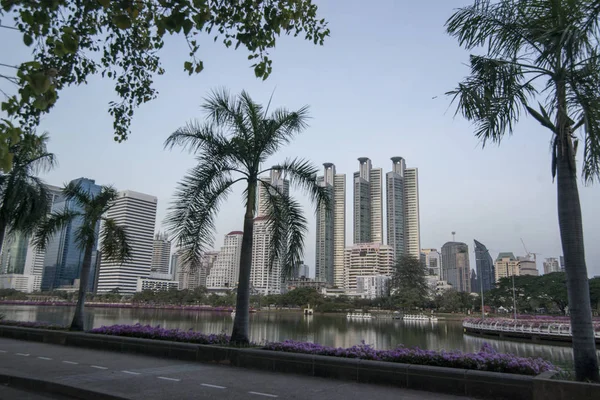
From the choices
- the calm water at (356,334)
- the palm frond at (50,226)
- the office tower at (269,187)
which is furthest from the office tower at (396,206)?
the office tower at (269,187)

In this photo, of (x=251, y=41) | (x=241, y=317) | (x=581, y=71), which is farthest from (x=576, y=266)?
(x=241, y=317)

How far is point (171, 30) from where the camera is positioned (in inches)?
180

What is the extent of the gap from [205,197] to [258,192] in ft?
5.23

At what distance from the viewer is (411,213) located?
163 m

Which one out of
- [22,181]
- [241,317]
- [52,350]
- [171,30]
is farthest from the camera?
[22,181]

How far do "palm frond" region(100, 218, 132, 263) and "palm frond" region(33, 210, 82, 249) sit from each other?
1.39 m

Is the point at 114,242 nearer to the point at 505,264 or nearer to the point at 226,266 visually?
the point at 226,266

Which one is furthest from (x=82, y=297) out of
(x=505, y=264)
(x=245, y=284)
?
(x=505, y=264)

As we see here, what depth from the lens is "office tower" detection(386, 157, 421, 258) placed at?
159625 mm

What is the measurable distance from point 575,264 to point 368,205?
511 feet

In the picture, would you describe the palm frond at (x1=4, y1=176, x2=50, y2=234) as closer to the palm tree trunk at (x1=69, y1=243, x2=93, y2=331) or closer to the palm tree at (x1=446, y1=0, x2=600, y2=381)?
the palm tree trunk at (x1=69, y1=243, x2=93, y2=331)

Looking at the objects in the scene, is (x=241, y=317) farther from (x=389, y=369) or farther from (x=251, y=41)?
(x=251, y=41)

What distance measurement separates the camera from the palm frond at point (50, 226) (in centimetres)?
1648

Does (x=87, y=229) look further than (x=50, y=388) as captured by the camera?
Yes
